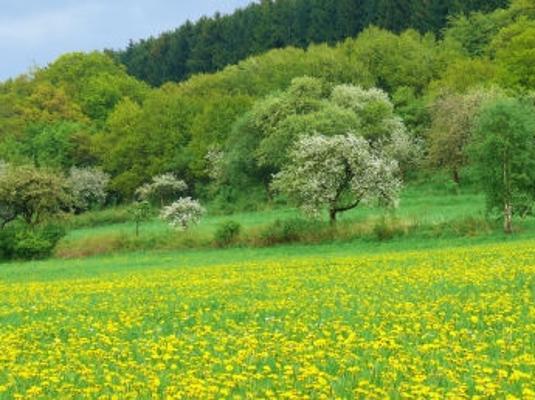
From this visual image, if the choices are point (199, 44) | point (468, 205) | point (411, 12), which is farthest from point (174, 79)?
point (468, 205)

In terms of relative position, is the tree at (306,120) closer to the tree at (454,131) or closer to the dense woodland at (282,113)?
the dense woodland at (282,113)

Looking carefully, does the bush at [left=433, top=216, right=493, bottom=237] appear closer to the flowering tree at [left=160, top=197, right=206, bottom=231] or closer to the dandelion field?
the flowering tree at [left=160, top=197, right=206, bottom=231]

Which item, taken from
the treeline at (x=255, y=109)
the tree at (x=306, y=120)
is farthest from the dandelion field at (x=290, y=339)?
the tree at (x=306, y=120)

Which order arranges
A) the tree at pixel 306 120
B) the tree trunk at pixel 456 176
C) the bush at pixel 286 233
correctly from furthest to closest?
the tree at pixel 306 120 < the tree trunk at pixel 456 176 < the bush at pixel 286 233

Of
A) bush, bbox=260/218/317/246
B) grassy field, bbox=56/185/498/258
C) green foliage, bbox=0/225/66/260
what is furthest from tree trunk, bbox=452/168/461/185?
green foliage, bbox=0/225/66/260

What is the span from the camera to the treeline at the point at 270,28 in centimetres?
13738

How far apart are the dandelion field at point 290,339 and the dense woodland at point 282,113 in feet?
93.8

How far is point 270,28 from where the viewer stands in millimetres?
162750

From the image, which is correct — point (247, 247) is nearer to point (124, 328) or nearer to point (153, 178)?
point (124, 328)

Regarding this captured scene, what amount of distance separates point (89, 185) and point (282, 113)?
27.3 metres

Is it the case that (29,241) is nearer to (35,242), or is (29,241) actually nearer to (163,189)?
(35,242)

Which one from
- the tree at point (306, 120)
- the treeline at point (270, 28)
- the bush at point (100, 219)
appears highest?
the treeline at point (270, 28)

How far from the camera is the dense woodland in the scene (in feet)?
246

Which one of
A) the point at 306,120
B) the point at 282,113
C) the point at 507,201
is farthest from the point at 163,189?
the point at 507,201
